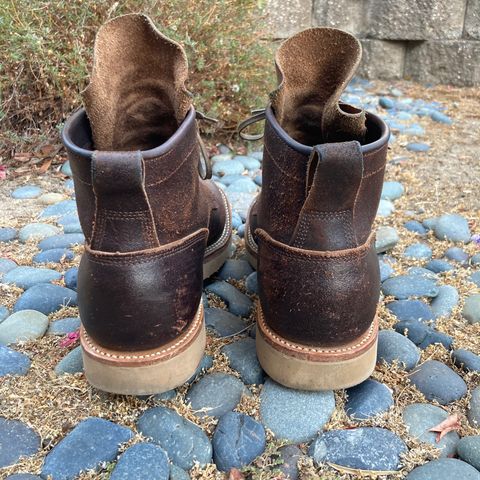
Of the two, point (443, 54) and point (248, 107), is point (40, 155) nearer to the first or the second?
point (248, 107)

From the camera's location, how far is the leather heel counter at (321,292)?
46.2 inches

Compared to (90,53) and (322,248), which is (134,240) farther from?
(90,53)

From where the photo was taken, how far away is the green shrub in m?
2.62

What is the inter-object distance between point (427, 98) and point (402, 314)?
10.2 feet

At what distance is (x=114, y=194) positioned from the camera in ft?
3.54

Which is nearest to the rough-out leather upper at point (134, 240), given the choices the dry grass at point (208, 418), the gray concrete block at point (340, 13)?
the dry grass at point (208, 418)

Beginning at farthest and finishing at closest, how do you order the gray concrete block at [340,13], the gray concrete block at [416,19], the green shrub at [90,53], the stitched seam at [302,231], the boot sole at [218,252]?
the gray concrete block at [340,13]
the gray concrete block at [416,19]
the green shrub at [90,53]
the boot sole at [218,252]
the stitched seam at [302,231]

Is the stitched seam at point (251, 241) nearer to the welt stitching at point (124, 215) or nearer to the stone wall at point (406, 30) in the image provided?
the welt stitching at point (124, 215)

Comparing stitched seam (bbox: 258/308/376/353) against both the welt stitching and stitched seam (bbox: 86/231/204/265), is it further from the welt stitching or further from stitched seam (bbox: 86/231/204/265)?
the welt stitching

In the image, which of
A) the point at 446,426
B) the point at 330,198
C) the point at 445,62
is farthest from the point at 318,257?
the point at 445,62

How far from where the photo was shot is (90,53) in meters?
2.72

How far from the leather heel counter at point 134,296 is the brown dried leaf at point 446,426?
606 millimetres

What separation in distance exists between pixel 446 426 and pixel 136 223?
0.81 m

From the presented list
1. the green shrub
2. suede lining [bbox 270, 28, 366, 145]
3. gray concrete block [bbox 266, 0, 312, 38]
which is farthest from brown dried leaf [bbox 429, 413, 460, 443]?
gray concrete block [bbox 266, 0, 312, 38]
